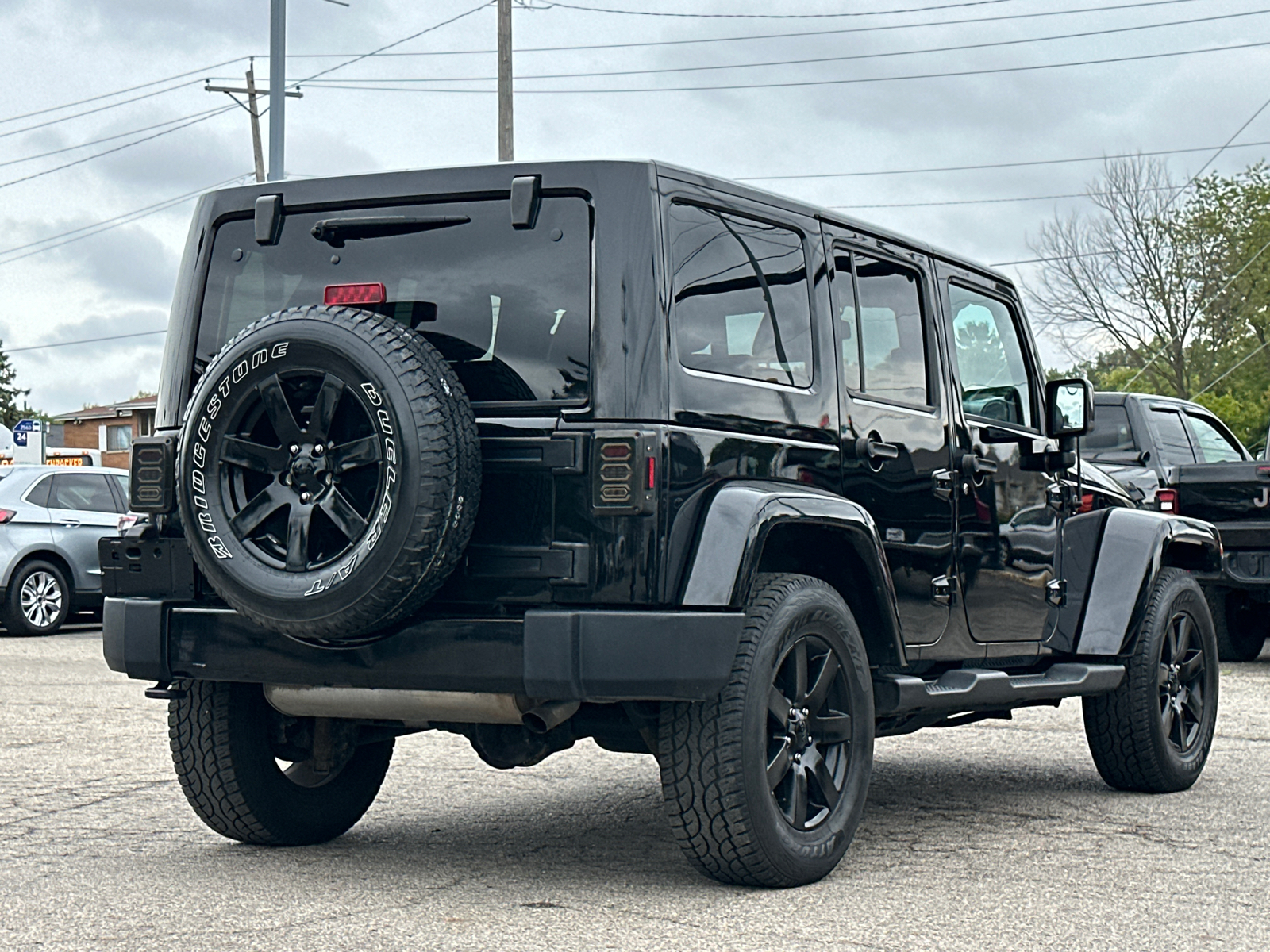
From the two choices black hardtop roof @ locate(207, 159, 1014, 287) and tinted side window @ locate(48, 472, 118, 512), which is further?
tinted side window @ locate(48, 472, 118, 512)

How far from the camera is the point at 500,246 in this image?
491 cm

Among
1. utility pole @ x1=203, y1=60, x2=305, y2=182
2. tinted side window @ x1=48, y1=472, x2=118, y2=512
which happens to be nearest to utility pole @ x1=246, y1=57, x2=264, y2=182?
utility pole @ x1=203, y1=60, x2=305, y2=182

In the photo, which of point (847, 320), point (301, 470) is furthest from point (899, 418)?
point (301, 470)

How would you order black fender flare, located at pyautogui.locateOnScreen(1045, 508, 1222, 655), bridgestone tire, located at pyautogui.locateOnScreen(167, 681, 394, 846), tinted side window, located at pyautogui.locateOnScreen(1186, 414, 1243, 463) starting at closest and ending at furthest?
1. bridgestone tire, located at pyautogui.locateOnScreen(167, 681, 394, 846)
2. black fender flare, located at pyautogui.locateOnScreen(1045, 508, 1222, 655)
3. tinted side window, located at pyautogui.locateOnScreen(1186, 414, 1243, 463)

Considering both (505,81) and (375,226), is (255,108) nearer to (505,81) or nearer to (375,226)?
(505,81)

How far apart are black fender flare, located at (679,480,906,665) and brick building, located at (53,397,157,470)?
6831 centimetres

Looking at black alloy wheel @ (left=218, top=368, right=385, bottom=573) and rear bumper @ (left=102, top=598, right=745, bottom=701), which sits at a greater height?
black alloy wheel @ (left=218, top=368, right=385, bottom=573)

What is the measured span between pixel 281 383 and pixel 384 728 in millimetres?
1417

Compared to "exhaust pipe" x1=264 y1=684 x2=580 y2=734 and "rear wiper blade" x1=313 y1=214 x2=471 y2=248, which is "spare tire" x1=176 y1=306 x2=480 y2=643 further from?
"rear wiper blade" x1=313 y1=214 x2=471 y2=248

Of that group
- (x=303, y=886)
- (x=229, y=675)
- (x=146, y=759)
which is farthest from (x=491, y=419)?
(x=146, y=759)

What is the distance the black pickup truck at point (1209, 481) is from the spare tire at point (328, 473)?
8.22 meters

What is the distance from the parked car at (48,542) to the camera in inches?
615

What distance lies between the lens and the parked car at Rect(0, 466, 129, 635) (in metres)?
15.6

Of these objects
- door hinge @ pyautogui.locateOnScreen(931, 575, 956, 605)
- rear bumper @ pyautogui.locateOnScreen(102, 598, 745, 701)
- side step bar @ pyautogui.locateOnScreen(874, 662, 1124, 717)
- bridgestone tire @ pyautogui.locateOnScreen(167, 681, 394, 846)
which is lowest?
bridgestone tire @ pyautogui.locateOnScreen(167, 681, 394, 846)
